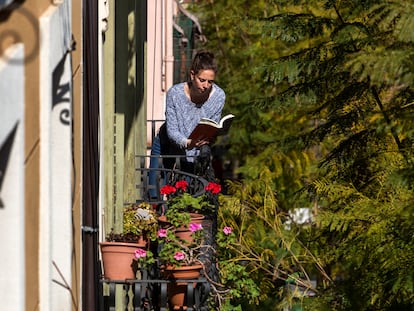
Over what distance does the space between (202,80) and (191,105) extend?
345 millimetres

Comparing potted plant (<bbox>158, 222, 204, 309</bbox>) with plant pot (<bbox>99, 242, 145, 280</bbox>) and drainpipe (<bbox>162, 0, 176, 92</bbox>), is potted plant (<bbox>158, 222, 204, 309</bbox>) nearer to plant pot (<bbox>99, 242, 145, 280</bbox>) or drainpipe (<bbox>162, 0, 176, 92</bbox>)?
plant pot (<bbox>99, 242, 145, 280</bbox>)

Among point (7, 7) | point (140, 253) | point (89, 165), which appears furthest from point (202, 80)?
point (7, 7)

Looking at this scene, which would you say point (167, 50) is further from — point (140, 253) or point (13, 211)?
point (13, 211)

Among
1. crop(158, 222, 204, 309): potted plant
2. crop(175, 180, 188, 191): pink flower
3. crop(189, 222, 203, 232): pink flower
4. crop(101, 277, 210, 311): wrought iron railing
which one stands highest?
crop(175, 180, 188, 191): pink flower

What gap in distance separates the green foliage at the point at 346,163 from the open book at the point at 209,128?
50 cm

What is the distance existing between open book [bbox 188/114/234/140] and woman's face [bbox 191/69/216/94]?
21.2 inches

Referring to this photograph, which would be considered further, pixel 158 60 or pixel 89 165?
pixel 158 60

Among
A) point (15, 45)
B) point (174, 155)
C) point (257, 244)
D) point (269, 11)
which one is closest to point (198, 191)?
point (174, 155)

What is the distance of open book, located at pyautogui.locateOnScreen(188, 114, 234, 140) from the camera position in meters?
10.5

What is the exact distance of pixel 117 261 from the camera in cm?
905

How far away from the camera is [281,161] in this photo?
20391 mm

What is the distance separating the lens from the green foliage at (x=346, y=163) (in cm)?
802

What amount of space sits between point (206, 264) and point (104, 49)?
5.88 feet

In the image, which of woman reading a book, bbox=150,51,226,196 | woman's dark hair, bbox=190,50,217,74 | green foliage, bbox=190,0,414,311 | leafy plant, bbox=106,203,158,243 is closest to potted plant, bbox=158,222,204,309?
leafy plant, bbox=106,203,158,243
